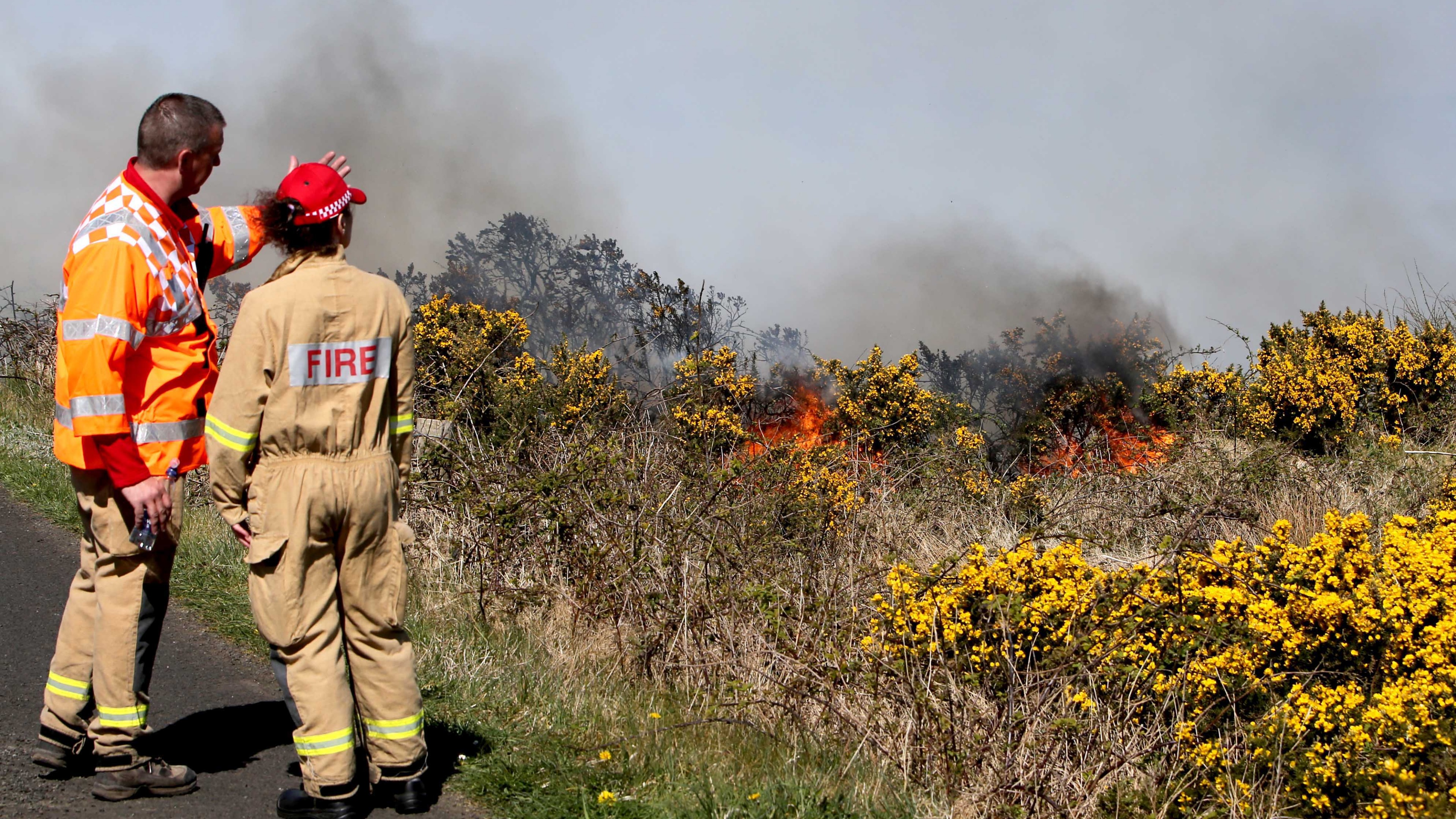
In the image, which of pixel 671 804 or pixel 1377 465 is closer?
pixel 671 804

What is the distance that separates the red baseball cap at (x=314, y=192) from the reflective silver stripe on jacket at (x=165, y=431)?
762 mm

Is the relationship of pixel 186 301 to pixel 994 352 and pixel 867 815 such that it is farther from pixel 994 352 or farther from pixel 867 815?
pixel 994 352

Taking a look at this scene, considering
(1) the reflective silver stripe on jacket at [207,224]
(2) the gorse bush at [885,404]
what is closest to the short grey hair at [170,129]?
(1) the reflective silver stripe on jacket at [207,224]

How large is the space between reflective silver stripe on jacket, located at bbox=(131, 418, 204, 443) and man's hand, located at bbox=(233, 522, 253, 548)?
1.33 ft

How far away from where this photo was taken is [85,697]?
Answer: 323 centimetres

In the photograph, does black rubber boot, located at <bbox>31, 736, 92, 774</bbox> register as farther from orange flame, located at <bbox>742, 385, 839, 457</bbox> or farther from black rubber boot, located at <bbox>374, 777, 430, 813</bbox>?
orange flame, located at <bbox>742, 385, 839, 457</bbox>

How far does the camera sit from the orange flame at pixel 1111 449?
347 inches

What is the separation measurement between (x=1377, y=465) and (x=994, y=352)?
5855mm

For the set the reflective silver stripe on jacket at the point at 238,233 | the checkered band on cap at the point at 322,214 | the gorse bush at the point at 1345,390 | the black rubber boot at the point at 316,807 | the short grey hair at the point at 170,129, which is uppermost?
the gorse bush at the point at 1345,390

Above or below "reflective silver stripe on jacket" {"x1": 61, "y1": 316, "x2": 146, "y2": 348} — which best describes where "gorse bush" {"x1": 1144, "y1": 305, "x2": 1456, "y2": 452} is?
above

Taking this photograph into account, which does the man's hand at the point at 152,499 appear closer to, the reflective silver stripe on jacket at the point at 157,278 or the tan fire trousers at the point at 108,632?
the tan fire trousers at the point at 108,632

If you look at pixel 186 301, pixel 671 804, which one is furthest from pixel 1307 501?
pixel 186 301

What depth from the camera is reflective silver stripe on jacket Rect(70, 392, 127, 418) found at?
2.90 m

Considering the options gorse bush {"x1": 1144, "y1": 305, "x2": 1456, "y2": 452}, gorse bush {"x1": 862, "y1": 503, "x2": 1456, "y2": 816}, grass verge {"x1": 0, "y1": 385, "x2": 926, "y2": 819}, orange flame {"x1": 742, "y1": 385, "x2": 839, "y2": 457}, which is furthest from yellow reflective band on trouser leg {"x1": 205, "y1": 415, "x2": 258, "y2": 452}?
gorse bush {"x1": 1144, "y1": 305, "x2": 1456, "y2": 452}
